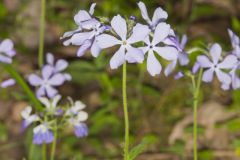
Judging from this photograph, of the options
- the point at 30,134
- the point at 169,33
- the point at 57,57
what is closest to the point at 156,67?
the point at 169,33

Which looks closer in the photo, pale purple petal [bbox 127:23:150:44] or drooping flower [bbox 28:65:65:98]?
pale purple petal [bbox 127:23:150:44]

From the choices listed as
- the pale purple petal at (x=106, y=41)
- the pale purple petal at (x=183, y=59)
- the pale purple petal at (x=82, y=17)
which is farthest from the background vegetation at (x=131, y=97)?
the pale purple petal at (x=106, y=41)

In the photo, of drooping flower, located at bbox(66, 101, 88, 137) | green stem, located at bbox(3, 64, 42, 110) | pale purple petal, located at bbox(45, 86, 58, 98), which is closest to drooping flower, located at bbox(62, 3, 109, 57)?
green stem, located at bbox(3, 64, 42, 110)

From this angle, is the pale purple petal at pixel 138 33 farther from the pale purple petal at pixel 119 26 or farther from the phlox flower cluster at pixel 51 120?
the phlox flower cluster at pixel 51 120

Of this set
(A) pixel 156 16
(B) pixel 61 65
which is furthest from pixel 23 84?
(A) pixel 156 16

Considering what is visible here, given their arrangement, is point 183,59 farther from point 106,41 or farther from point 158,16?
point 106,41

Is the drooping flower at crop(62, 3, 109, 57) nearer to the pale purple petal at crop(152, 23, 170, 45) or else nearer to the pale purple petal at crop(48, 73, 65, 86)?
the pale purple petal at crop(152, 23, 170, 45)
